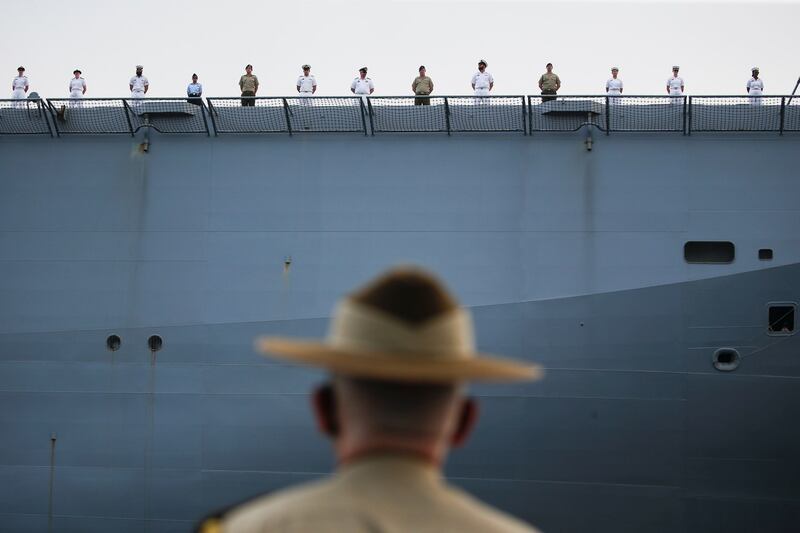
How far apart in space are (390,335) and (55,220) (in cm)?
1562

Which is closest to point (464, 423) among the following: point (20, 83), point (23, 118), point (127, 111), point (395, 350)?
point (395, 350)

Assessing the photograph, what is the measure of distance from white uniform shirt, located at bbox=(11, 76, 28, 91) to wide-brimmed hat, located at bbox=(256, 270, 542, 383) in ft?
59.7

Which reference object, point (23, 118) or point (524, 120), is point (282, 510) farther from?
point (23, 118)

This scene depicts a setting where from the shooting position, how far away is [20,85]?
61.1 feet

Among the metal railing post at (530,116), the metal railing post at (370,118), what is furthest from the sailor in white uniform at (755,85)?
the metal railing post at (370,118)

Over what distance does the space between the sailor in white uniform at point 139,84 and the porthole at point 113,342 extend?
4752 mm

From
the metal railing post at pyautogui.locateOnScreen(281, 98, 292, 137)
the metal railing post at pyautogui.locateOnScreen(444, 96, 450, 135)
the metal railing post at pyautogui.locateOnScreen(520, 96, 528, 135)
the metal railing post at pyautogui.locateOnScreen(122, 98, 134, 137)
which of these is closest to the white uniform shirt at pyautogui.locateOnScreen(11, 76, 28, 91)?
the metal railing post at pyautogui.locateOnScreen(122, 98, 134, 137)

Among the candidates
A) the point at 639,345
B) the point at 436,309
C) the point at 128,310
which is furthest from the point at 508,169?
the point at 436,309

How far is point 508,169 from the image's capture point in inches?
628

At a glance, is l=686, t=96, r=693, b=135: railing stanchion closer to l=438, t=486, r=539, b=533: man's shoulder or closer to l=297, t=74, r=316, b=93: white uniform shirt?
l=297, t=74, r=316, b=93: white uniform shirt

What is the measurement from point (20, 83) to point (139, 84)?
96.6 inches

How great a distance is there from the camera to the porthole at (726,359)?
14.9 m

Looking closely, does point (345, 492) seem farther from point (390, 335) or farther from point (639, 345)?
point (639, 345)

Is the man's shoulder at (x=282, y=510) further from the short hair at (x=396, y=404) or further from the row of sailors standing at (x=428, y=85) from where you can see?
the row of sailors standing at (x=428, y=85)
